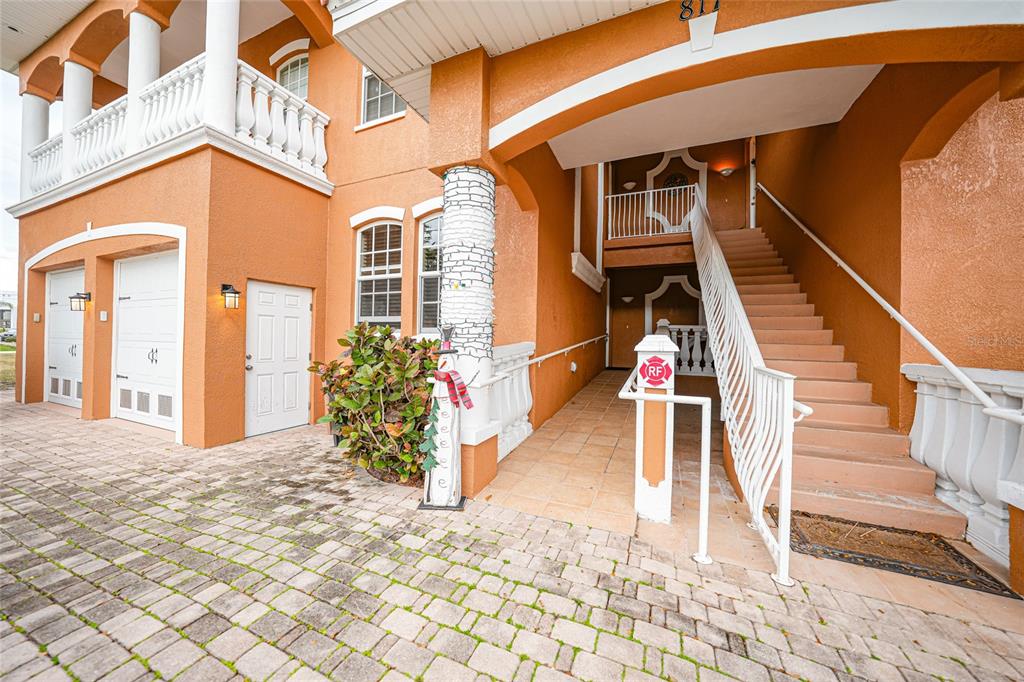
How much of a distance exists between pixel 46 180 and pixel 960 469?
476 inches

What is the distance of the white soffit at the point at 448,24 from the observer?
7.90 ft

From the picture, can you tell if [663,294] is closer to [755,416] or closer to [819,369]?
[819,369]

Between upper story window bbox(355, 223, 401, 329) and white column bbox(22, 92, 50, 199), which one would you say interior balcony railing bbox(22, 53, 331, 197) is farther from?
upper story window bbox(355, 223, 401, 329)

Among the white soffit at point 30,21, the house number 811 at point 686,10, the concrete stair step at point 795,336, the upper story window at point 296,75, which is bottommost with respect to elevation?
the concrete stair step at point 795,336

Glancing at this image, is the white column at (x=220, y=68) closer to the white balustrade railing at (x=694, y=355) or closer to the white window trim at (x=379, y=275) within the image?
the white window trim at (x=379, y=275)

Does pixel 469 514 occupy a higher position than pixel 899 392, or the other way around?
pixel 899 392

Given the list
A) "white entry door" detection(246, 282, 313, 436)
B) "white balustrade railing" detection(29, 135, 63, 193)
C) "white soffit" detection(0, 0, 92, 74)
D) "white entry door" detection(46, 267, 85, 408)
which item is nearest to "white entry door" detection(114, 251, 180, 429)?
"white entry door" detection(246, 282, 313, 436)

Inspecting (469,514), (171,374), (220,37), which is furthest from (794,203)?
(171,374)

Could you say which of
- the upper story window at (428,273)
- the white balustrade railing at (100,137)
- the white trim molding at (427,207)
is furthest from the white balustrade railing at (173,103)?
the upper story window at (428,273)

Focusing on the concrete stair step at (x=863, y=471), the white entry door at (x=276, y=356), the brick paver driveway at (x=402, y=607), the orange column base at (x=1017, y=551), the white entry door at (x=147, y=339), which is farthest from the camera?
the white entry door at (x=147, y=339)

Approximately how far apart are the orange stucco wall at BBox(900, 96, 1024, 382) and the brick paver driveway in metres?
2.10

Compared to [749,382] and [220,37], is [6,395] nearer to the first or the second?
[220,37]

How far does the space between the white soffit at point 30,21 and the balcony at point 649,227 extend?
9513mm

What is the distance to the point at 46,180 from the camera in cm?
611
